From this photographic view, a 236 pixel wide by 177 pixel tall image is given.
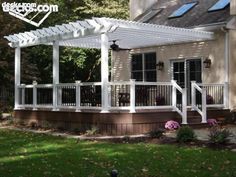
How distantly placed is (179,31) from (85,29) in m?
3.67

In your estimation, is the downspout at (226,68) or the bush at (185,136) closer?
the bush at (185,136)

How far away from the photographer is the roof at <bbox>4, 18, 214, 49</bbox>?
50.4 ft

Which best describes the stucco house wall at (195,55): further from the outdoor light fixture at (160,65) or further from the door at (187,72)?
the door at (187,72)

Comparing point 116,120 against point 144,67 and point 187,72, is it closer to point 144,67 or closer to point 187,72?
point 187,72

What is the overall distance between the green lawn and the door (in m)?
8.47

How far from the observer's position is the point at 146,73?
74.3 ft

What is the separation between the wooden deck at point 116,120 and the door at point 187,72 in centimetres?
244

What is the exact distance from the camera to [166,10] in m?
24.1

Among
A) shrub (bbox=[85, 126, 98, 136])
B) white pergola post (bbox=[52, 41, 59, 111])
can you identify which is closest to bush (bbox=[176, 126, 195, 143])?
shrub (bbox=[85, 126, 98, 136])

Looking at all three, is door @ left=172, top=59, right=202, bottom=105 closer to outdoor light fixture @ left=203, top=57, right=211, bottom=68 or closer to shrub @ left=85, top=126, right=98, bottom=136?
outdoor light fixture @ left=203, top=57, right=211, bottom=68

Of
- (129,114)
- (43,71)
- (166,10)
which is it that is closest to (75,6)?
(43,71)

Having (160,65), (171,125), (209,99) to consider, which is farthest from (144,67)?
(171,125)

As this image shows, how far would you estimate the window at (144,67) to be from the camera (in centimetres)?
2230

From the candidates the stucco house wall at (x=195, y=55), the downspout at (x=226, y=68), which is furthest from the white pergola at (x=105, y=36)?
the downspout at (x=226, y=68)
